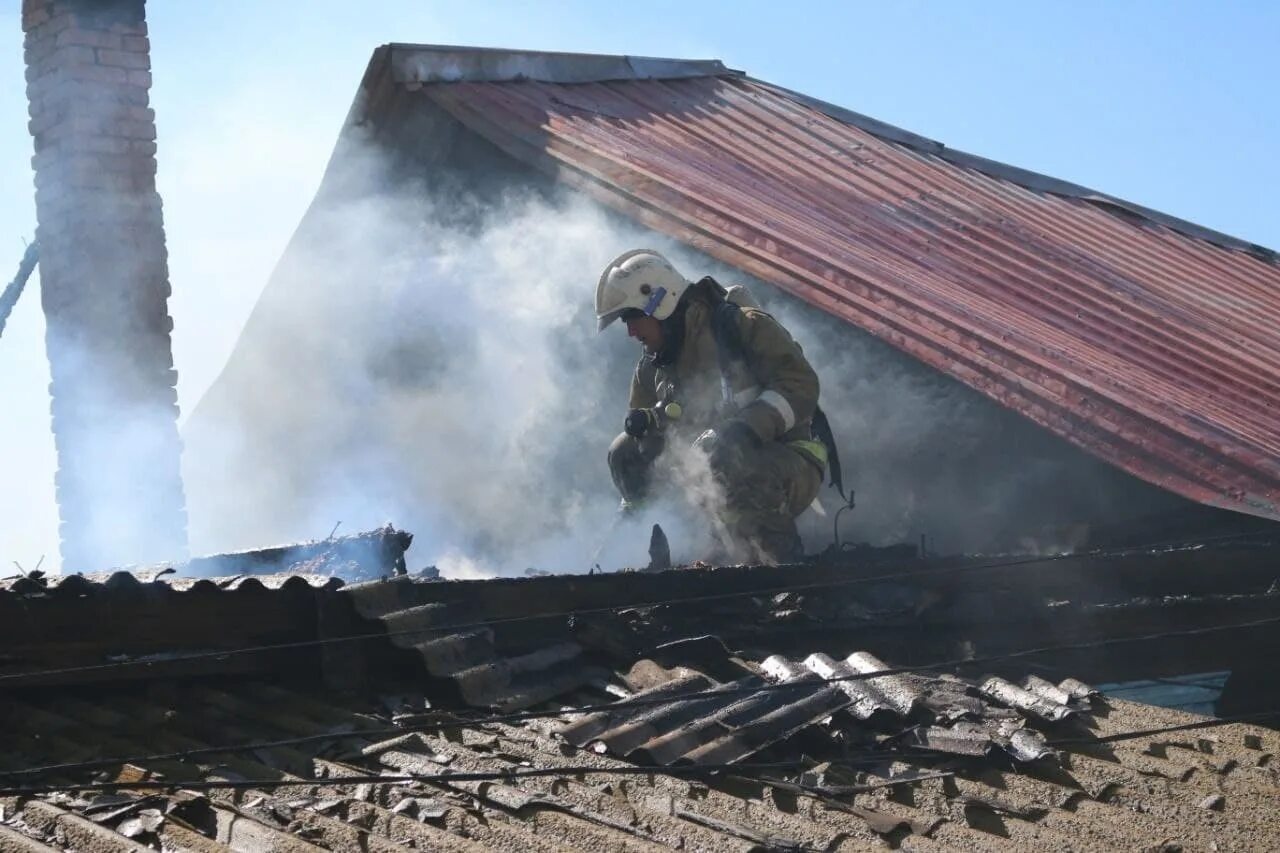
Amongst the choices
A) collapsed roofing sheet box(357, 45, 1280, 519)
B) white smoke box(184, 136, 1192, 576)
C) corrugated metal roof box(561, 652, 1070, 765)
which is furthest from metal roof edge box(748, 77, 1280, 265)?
corrugated metal roof box(561, 652, 1070, 765)

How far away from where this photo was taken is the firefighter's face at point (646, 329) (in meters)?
8.17

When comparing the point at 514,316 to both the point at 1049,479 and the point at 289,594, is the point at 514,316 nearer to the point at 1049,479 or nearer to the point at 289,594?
the point at 1049,479

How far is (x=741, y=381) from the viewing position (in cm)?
791

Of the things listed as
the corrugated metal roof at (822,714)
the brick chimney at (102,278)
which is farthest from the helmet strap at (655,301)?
the brick chimney at (102,278)

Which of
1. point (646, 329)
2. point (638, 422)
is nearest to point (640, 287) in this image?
point (646, 329)

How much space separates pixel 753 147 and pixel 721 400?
16.9 feet

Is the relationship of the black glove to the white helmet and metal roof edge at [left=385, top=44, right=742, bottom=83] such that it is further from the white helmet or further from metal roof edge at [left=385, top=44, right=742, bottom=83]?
metal roof edge at [left=385, top=44, right=742, bottom=83]

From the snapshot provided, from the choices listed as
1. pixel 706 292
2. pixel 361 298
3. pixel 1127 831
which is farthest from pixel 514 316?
pixel 1127 831

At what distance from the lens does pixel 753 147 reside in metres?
12.8

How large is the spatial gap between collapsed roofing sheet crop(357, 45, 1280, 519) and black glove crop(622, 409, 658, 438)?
64.8 inches

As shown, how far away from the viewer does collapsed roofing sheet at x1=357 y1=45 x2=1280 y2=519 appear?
26.9 feet

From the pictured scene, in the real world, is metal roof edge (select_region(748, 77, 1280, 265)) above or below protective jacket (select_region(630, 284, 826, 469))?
above

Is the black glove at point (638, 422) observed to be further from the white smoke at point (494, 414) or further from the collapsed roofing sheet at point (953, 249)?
the collapsed roofing sheet at point (953, 249)

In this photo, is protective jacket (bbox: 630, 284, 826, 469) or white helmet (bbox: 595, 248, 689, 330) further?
white helmet (bbox: 595, 248, 689, 330)
